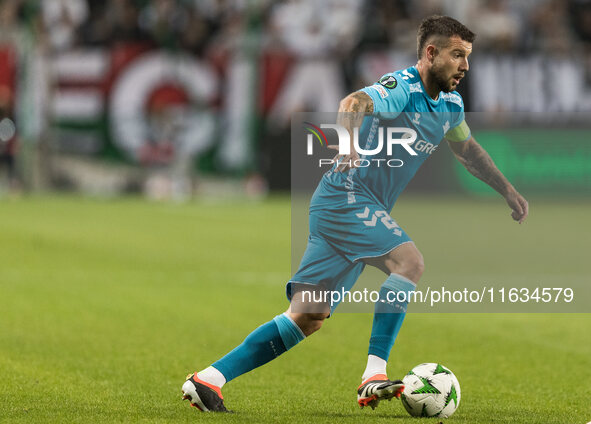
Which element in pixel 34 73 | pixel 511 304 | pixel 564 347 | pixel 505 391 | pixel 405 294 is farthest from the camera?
pixel 34 73

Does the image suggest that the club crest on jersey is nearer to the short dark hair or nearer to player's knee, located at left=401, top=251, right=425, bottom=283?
the short dark hair

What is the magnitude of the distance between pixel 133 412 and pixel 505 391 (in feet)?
7.14

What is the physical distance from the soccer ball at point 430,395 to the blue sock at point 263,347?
59cm

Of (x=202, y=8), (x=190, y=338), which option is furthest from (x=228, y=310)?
(x=202, y=8)

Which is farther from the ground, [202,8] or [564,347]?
[202,8]

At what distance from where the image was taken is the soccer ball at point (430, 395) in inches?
213

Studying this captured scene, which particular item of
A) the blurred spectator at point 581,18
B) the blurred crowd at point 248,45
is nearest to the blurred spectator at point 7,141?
the blurred crowd at point 248,45

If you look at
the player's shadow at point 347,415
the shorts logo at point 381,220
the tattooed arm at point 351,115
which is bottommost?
the player's shadow at point 347,415

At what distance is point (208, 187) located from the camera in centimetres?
2247

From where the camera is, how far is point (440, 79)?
17.8 ft

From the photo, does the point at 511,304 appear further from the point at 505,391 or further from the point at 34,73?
the point at 34,73

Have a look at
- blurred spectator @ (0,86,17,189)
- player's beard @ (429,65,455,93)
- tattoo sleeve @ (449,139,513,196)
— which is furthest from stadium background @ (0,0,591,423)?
player's beard @ (429,65,455,93)

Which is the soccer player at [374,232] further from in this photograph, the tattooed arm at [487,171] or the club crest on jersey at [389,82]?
the tattooed arm at [487,171]

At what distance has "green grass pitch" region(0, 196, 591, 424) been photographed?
5.71 metres
